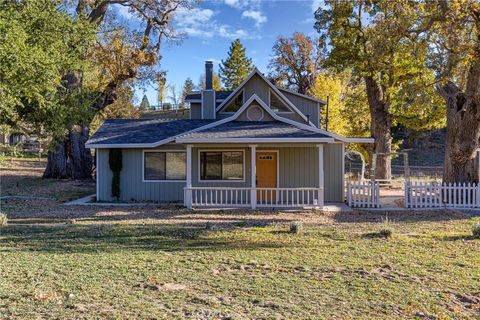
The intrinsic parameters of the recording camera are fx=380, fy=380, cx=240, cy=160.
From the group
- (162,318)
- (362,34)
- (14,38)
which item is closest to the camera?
(162,318)

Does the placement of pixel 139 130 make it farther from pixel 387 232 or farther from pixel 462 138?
pixel 462 138

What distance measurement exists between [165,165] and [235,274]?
1077 centimetres

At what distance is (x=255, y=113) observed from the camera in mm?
16172

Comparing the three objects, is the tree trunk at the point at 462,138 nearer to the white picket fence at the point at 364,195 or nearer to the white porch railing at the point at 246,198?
the white picket fence at the point at 364,195

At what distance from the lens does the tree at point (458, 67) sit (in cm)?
1150

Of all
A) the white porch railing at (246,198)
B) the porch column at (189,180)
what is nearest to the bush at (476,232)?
the white porch railing at (246,198)

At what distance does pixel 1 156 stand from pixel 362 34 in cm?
1915

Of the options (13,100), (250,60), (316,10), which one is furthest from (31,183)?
(250,60)

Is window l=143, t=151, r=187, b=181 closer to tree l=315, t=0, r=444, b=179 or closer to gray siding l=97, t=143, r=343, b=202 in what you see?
gray siding l=97, t=143, r=343, b=202

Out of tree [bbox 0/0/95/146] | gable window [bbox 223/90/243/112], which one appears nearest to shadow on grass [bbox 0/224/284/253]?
tree [bbox 0/0/95/146]

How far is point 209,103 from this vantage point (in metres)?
19.2

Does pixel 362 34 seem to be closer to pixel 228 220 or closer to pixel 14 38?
pixel 228 220

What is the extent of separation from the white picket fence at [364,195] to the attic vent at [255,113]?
463 centimetres

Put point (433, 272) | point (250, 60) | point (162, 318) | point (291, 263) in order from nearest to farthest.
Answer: point (162, 318)
point (433, 272)
point (291, 263)
point (250, 60)
